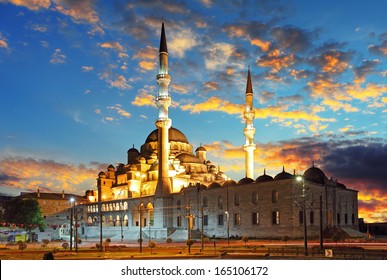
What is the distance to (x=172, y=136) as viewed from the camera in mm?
89312

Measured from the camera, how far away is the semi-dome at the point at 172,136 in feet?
293

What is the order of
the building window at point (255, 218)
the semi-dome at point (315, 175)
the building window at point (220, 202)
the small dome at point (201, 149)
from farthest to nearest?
1. the small dome at point (201, 149)
2. the building window at point (220, 202)
3. the semi-dome at point (315, 175)
4. the building window at point (255, 218)

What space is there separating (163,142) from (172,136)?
82.5 ft

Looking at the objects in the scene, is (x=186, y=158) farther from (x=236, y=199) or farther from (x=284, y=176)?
(x=284, y=176)

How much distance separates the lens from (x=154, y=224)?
67125mm

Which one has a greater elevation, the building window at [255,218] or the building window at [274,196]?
the building window at [274,196]

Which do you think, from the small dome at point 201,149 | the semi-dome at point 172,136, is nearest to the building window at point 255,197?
the semi-dome at point 172,136

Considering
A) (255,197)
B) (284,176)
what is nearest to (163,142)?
(255,197)

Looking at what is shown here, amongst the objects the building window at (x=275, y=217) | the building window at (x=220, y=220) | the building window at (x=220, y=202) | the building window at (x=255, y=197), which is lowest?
the building window at (x=220, y=220)

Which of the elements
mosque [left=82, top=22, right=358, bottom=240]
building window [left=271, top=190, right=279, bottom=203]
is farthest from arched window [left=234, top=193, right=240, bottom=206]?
building window [left=271, top=190, right=279, bottom=203]

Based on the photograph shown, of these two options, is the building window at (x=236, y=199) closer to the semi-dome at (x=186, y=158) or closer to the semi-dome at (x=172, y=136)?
the semi-dome at (x=186, y=158)
